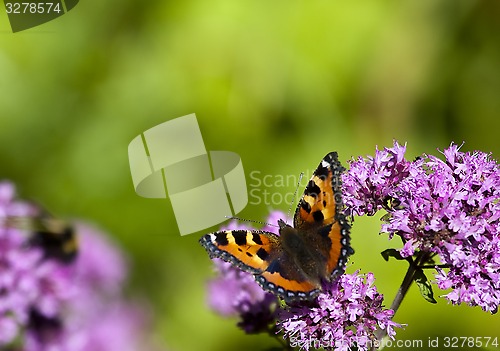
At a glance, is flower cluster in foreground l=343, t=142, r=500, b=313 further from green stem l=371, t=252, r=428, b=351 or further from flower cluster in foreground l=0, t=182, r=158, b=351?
flower cluster in foreground l=0, t=182, r=158, b=351

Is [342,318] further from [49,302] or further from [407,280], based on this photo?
[49,302]

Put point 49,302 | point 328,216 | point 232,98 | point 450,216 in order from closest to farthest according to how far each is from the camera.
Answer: point 450,216
point 328,216
point 49,302
point 232,98

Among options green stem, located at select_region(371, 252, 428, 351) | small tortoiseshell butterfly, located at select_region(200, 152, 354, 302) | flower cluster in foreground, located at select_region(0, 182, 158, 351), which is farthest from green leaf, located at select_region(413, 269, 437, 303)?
flower cluster in foreground, located at select_region(0, 182, 158, 351)

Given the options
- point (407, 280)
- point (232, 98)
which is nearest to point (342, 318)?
point (407, 280)

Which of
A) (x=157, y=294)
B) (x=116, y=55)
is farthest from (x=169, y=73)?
(x=157, y=294)

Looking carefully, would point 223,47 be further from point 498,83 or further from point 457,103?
point 498,83

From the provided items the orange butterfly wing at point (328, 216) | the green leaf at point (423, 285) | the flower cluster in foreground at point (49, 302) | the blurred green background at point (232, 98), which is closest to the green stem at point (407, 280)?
the green leaf at point (423, 285)

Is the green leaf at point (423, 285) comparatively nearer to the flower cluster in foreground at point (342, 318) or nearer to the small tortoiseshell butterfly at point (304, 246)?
the flower cluster in foreground at point (342, 318)
